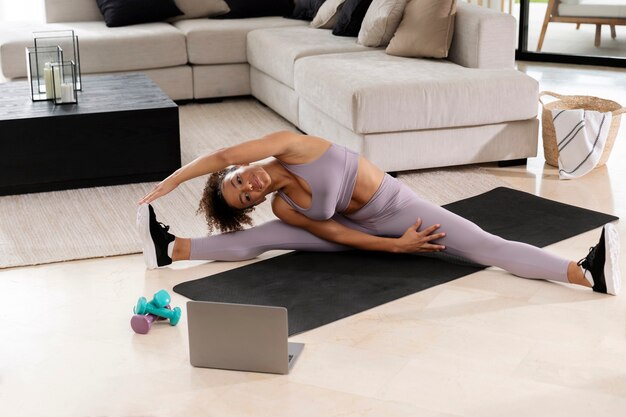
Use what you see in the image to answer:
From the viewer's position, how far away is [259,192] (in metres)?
3.31

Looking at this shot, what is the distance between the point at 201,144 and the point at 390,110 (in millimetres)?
1219

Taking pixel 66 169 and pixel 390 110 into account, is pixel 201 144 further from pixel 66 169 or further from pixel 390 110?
pixel 390 110

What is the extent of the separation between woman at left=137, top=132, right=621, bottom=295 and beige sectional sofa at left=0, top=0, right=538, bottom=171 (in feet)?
3.08

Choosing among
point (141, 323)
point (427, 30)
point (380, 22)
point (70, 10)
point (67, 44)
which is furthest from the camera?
point (70, 10)

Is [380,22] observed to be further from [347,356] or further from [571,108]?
[347,356]

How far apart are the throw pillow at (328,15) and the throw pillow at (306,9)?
0.55 feet

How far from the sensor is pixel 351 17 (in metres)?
5.62

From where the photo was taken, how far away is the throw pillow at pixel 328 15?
19.3 ft

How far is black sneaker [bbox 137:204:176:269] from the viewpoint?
3.47 metres

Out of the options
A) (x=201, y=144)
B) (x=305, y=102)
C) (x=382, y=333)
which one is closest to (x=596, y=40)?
(x=305, y=102)

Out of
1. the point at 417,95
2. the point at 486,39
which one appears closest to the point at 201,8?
the point at 486,39

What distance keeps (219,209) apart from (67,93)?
5.01 feet

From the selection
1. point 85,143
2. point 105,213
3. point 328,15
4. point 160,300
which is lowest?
point 105,213

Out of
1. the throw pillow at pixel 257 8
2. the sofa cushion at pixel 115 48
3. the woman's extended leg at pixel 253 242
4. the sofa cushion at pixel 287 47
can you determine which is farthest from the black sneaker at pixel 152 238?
the throw pillow at pixel 257 8
